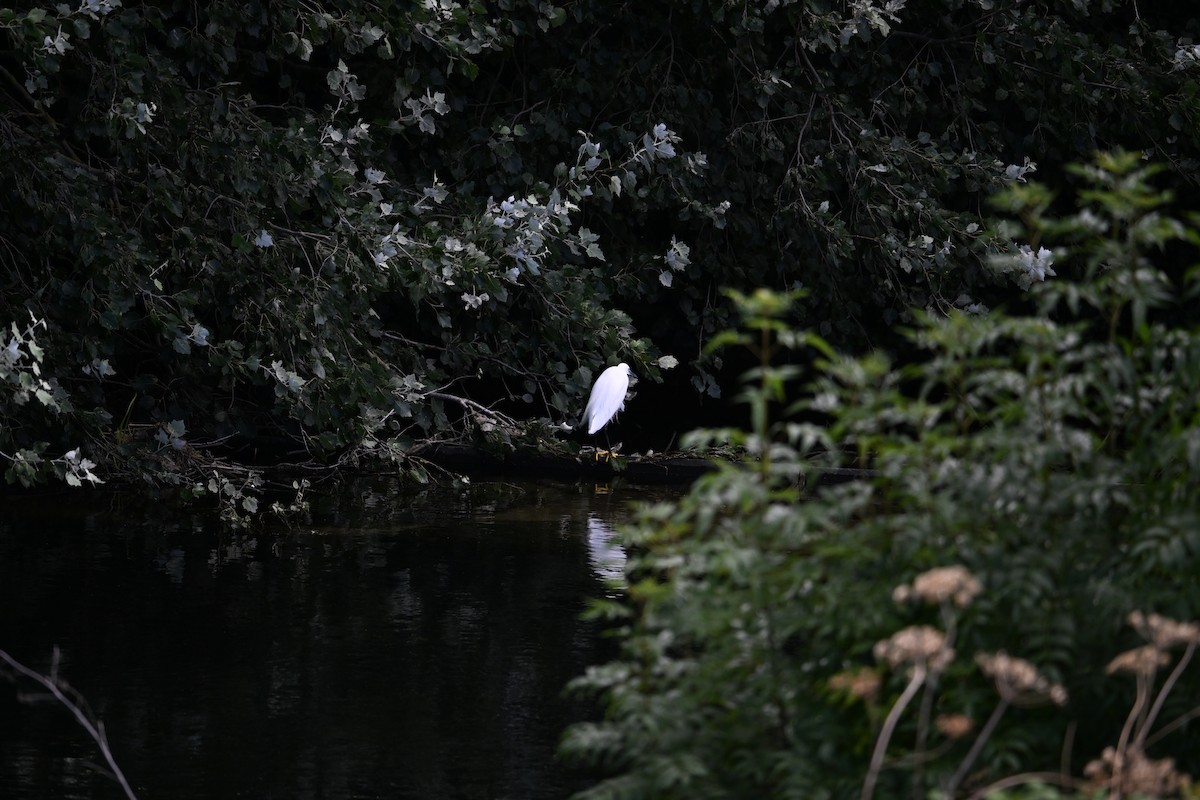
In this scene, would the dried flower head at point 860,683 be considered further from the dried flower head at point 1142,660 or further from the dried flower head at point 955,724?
the dried flower head at point 1142,660

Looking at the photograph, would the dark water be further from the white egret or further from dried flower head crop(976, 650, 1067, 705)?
dried flower head crop(976, 650, 1067, 705)

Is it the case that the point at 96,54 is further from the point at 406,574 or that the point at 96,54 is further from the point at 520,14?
the point at 406,574

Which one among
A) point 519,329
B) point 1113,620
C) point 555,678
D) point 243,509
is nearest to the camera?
point 1113,620

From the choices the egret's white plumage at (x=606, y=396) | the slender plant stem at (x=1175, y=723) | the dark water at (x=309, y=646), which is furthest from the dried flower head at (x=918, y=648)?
the egret's white plumage at (x=606, y=396)

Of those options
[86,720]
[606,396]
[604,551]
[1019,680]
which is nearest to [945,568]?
[1019,680]

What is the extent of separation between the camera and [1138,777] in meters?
2.29

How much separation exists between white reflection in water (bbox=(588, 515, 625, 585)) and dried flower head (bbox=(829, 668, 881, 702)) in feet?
12.6

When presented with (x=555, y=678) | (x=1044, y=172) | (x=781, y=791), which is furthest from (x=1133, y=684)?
(x=1044, y=172)

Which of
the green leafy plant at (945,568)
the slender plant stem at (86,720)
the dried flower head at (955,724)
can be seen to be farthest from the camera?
the slender plant stem at (86,720)

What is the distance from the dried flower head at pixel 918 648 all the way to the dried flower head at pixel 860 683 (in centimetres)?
4

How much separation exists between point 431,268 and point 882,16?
334 cm

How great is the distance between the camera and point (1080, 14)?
32.4 ft

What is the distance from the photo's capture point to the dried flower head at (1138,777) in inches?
90.1

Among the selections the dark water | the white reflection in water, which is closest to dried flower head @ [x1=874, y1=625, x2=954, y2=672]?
the dark water
